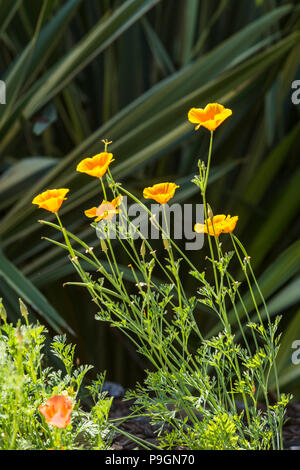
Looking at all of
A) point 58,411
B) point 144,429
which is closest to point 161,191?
point 58,411

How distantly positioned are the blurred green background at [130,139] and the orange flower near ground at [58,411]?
16.5 inches

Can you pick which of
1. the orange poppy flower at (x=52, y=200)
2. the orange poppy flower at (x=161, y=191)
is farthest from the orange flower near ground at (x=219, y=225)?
the orange poppy flower at (x=52, y=200)

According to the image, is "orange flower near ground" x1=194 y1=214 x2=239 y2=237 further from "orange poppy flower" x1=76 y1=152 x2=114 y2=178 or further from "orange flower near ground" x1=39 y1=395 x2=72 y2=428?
"orange flower near ground" x1=39 y1=395 x2=72 y2=428

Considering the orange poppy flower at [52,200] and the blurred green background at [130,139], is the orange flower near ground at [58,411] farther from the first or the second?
the blurred green background at [130,139]

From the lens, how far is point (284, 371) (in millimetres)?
1272

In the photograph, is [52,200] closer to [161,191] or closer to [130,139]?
[161,191]

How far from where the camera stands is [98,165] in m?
0.85

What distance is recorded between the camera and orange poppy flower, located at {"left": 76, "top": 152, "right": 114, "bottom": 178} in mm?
838

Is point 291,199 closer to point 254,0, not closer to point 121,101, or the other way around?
point 121,101

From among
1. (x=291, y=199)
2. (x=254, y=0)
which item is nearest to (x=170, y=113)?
(x=291, y=199)

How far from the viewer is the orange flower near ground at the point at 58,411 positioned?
0.69m

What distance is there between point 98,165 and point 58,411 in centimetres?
31

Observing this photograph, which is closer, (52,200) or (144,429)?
(52,200)
